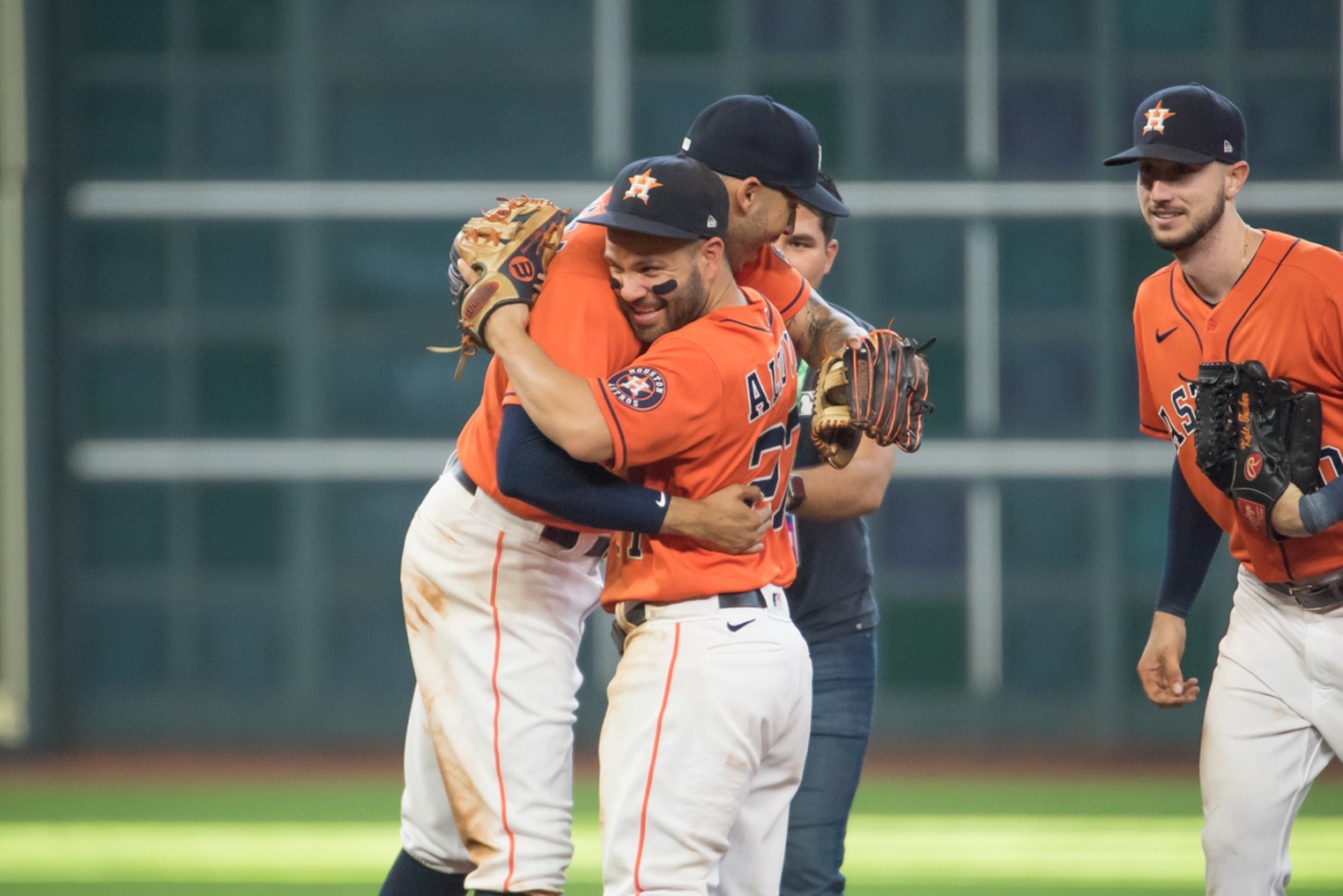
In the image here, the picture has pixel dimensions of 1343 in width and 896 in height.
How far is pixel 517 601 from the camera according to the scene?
323 cm

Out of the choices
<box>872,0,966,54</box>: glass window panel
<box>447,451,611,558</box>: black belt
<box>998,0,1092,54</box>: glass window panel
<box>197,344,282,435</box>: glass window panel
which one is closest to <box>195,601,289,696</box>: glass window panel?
<box>197,344,282,435</box>: glass window panel

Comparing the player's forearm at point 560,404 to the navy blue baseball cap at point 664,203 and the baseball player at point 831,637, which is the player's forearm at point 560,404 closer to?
the navy blue baseball cap at point 664,203

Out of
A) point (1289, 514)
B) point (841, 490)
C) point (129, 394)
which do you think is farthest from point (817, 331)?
point (129, 394)

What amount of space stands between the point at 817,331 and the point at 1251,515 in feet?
3.44

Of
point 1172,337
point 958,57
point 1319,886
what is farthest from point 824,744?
point 958,57

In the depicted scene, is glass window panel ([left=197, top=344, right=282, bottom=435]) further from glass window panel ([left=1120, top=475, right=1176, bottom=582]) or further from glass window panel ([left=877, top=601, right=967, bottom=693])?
glass window panel ([left=1120, top=475, right=1176, bottom=582])

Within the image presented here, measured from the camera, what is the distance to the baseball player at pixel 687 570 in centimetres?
284

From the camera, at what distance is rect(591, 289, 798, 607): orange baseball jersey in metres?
2.84

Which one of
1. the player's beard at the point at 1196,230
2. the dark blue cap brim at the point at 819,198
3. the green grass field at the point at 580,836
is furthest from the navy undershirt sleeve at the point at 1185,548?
the green grass field at the point at 580,836

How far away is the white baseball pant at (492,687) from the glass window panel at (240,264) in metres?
6.32

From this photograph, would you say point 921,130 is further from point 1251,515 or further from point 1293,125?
point 1251,515

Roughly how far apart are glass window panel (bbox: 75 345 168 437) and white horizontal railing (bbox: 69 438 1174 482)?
10 centimetres

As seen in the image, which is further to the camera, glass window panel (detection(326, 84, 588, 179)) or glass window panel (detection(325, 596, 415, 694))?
glass window panel (detection(326, 84, 588, 179))

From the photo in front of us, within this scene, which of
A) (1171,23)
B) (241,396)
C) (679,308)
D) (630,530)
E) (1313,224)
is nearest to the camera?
(630,530)
